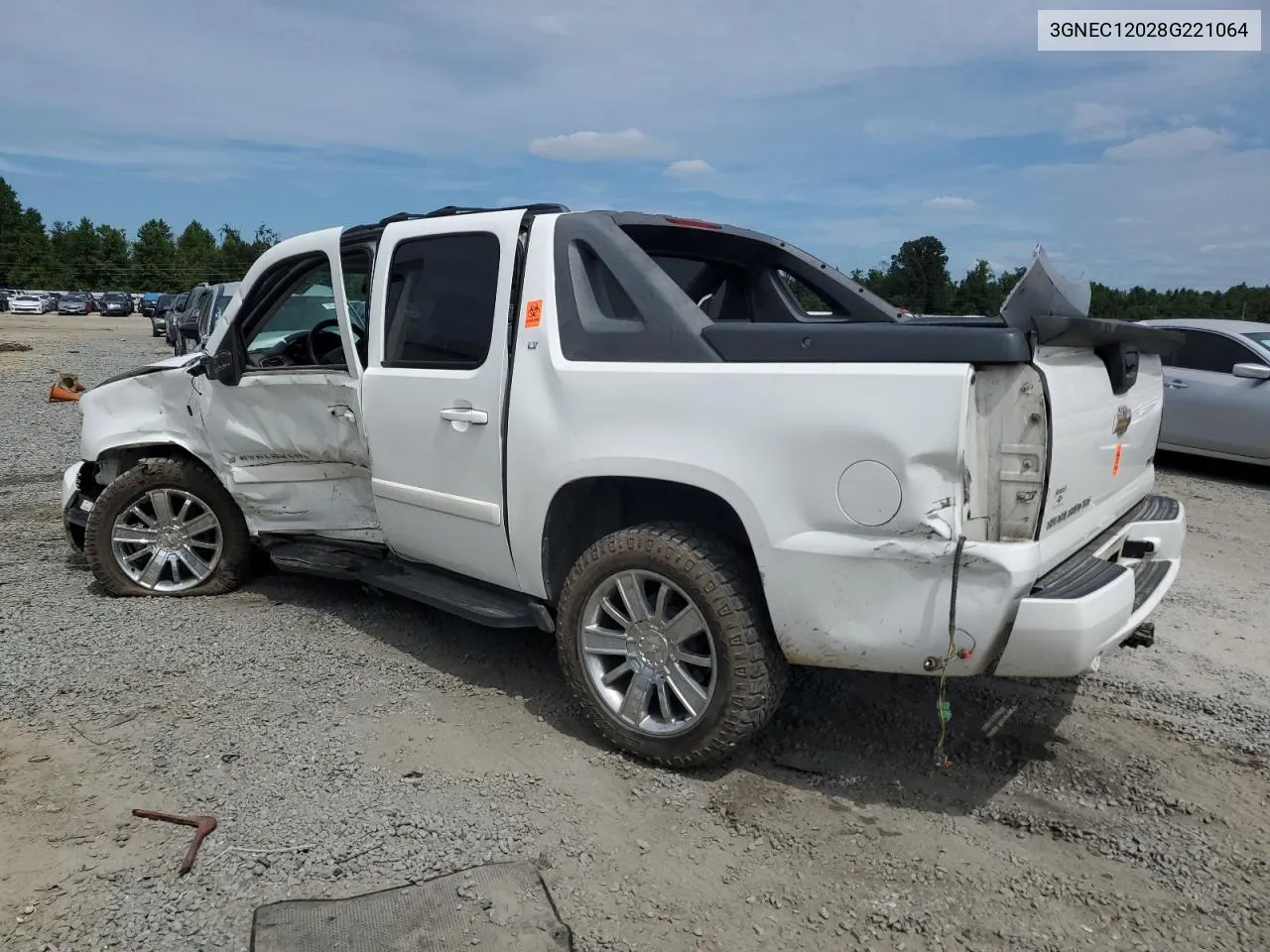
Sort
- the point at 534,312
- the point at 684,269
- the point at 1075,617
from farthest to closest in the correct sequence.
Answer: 1. the point at 684,269
2. the point at 534,312
3. the point at 1075,617

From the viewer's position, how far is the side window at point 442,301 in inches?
156

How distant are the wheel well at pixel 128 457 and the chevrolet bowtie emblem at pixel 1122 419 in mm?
4513

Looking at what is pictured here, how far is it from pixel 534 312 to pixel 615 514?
85cm

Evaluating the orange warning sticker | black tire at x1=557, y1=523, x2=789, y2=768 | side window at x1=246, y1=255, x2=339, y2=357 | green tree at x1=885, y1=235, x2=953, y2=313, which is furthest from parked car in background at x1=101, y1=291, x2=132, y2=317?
black tire at x1=557, y1=523, x2=789, y2=768

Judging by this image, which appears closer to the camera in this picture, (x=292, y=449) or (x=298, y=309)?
(x=292, y=449)

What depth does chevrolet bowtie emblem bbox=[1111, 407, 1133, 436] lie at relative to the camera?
349 cm

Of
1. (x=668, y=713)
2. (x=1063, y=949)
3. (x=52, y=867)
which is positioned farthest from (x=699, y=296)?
(x=52, y=867)

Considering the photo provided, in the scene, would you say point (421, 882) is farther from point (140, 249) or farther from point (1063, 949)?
point (140, 249)

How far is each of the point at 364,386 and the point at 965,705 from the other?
2.99 m

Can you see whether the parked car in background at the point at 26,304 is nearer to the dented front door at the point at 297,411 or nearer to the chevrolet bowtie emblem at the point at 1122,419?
the dented front door at the point at 297,411

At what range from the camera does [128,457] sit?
552 centimetres

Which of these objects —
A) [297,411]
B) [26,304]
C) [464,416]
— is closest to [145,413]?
[297,411]

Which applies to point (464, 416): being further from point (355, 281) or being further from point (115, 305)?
point (115, 305)

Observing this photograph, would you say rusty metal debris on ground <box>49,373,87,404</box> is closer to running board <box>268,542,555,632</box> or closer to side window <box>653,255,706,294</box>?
running board <box>268,542,555,632</box>
